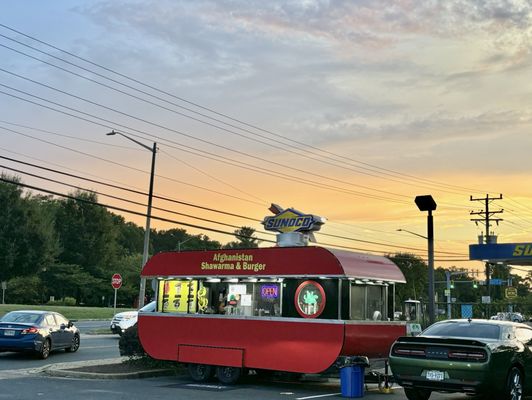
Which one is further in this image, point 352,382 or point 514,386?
point 352,382

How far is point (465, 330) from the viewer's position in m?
13.0

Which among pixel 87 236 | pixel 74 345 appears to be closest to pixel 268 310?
pixel 74 345

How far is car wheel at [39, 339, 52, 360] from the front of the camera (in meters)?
21.0

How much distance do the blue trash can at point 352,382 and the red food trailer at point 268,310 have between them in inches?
22.5

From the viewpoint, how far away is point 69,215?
106m

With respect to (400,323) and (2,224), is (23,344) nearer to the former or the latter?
(400,323)

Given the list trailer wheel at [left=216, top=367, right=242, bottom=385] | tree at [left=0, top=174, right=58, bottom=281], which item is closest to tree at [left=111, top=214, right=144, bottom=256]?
tree at [left=0, top=174, right=58, bottom=281]

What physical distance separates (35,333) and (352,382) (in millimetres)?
11132

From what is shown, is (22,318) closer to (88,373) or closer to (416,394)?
(88,373)

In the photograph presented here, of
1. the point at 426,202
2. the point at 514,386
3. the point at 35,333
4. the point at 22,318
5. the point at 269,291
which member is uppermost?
the point at 426,202

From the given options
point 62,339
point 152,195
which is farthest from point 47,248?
point 62,339

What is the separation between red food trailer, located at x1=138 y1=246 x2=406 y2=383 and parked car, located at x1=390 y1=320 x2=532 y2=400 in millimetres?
2311

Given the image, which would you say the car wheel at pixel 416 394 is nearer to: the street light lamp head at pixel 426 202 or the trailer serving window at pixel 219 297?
the trailer serving window at pixel 219 297

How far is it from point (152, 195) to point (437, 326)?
1968cm
